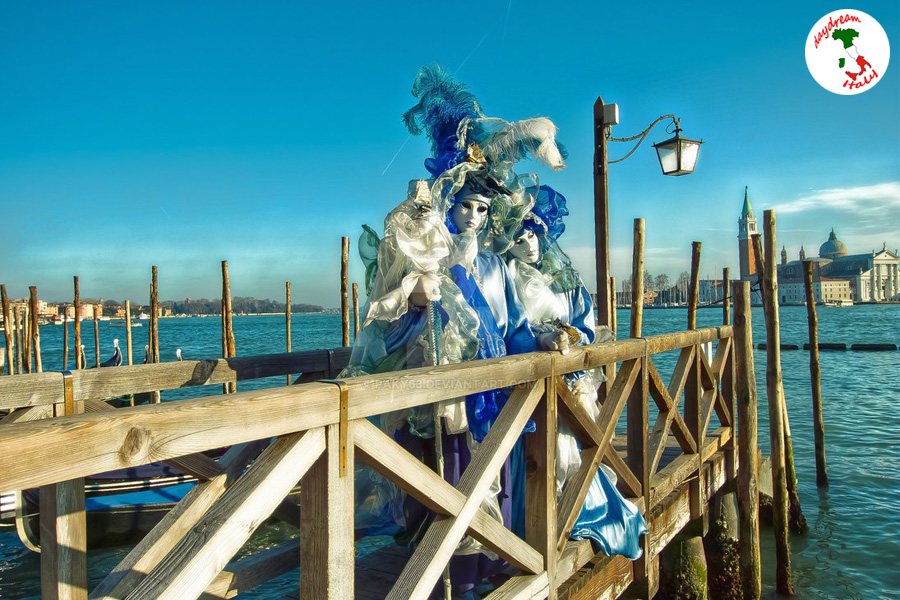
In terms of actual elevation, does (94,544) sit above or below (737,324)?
below

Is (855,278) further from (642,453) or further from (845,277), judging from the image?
(642,453)

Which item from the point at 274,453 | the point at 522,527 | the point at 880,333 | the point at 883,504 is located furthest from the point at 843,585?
the point at 880,333

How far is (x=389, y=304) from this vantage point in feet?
8.05

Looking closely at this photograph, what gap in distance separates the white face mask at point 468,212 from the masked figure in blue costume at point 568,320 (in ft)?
1.16

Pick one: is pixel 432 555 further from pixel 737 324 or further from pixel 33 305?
pixel 33 305

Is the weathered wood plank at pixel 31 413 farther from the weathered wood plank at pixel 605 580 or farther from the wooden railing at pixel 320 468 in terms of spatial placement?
the weathered wood plank at pixel 605 580

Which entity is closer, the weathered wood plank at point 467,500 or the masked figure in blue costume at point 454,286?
the weathered wood plank at point 467,500

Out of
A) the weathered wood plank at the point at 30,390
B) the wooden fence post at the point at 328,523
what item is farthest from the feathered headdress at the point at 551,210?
the weathered wood plank at the point at 30,390

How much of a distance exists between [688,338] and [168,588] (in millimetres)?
3458

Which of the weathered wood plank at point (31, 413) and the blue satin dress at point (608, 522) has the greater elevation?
the weathered wood plank at point (31, 413)

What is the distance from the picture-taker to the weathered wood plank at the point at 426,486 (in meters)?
1.61

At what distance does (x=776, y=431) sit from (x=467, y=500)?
4880mm

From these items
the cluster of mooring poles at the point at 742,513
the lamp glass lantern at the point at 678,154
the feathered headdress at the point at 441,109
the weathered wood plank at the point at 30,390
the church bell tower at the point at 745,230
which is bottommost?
the cluster of mooring poles at the point at 742,513

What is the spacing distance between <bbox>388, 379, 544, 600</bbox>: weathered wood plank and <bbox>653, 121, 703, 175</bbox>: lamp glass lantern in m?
3.75
